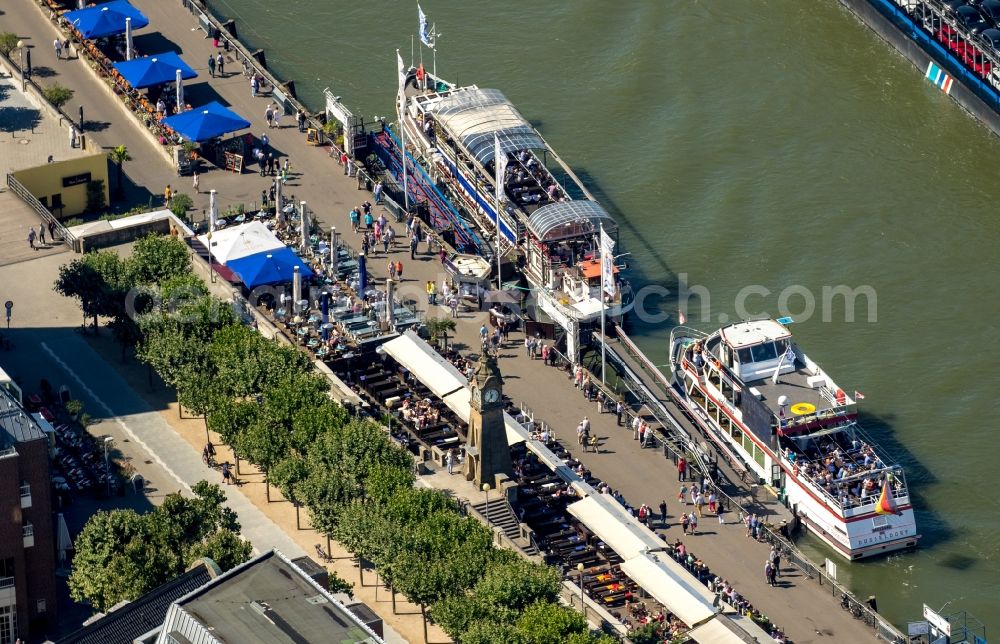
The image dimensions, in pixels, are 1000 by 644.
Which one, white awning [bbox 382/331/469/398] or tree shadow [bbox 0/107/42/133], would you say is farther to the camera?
tree shadow [bbox 0/107/42/133]

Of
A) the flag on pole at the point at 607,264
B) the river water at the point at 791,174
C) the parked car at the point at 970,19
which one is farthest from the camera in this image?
the parked car at the point at 970,19

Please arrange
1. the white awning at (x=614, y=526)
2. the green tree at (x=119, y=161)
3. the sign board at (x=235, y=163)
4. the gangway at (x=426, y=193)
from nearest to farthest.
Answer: the white awning at (x=614, y=526) → the gangway at (x=426, y=193) → the green tree at (x=119, y=161) → the sign board at (x=235, y=163)

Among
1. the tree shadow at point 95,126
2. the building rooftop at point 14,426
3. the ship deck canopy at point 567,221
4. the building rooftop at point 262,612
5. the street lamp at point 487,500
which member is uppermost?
the tree shadow at point 95,126

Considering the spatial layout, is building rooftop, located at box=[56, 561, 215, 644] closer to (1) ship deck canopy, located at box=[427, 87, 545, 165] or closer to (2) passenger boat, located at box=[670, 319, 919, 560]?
(2) passenger boat, located at box=[670, 319, 919, 560]

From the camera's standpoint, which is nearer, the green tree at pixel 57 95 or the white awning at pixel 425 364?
the white awning at pixel 425 364

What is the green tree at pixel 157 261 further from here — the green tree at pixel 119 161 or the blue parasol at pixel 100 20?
the blue parasol at pixel 100 20

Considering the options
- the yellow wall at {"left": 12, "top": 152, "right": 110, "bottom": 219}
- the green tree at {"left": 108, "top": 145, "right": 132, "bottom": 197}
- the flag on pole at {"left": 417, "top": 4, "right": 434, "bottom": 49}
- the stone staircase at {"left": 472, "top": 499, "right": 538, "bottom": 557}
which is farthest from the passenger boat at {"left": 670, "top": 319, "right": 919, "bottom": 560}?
the yellow wall at {"left": 12, "top": 152, "right": 110, "bottom": 219}

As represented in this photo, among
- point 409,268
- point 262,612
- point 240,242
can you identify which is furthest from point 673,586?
point 240,242

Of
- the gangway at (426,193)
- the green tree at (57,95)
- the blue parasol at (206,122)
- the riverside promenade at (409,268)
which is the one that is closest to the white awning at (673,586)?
the riverside promenade at (409,268)
